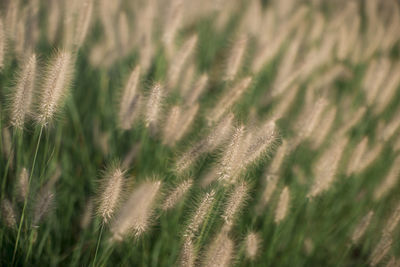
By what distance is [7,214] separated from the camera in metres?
1.51

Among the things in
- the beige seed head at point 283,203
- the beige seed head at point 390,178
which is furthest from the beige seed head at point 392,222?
the beige seed head at point 283,203

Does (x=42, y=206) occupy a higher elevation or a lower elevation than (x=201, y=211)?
lower

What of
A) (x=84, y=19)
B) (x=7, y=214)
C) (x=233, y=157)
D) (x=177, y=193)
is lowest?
(x=7, y=214)

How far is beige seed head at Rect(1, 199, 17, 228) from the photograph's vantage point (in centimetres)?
150

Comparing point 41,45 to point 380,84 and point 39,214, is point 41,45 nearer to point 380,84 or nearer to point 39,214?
point 39,214

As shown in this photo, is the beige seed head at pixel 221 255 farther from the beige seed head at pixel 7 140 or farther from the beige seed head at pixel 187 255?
the beige seed head at pixel 7 140

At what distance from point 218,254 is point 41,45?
2319 millimetres

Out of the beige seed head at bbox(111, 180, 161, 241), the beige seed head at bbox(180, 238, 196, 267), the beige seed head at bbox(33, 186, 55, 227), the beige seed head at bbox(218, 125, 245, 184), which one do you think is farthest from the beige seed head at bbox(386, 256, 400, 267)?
the beige seed head at bbox(33, 186, 55, 227)

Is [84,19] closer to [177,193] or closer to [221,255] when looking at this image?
[177,193]

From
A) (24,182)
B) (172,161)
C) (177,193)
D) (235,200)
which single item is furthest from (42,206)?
(172,161)

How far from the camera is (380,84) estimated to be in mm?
2838

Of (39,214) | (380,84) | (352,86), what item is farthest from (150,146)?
(352,86)

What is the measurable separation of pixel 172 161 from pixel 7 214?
977 millimetres

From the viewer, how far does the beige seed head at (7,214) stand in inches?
59.2
